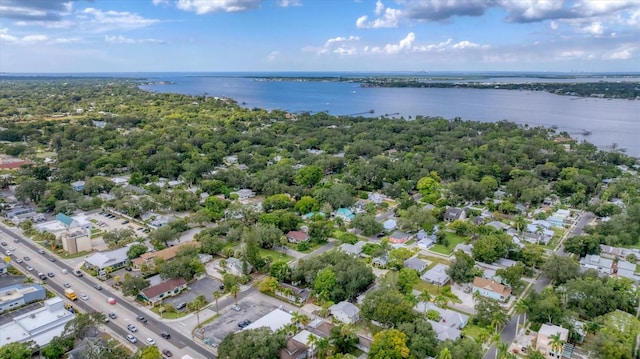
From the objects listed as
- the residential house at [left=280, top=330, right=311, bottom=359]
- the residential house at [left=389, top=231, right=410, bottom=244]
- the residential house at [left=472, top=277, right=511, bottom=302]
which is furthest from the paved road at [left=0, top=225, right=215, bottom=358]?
the residential house at [left=389, top=231, right=410, bottom=244]

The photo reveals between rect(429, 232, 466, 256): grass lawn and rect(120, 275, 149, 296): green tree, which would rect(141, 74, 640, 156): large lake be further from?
rect(120, 275, 149, 296): green tree

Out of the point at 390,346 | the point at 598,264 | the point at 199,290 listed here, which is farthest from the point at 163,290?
the point at 598,264

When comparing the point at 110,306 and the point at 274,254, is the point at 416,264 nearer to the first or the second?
A: the point at 274,254

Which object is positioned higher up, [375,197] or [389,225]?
[375,197]

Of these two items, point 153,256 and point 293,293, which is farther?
point 153,256

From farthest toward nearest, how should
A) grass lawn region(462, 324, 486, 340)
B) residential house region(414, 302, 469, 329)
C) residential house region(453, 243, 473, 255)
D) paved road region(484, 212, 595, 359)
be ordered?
residential house region(453, 243, 473, 255)
residential house region(414, 302, 469, 329)
grass lawn region(462, 324, 486, 340)
paved road region(484, 212, 595, 359)
